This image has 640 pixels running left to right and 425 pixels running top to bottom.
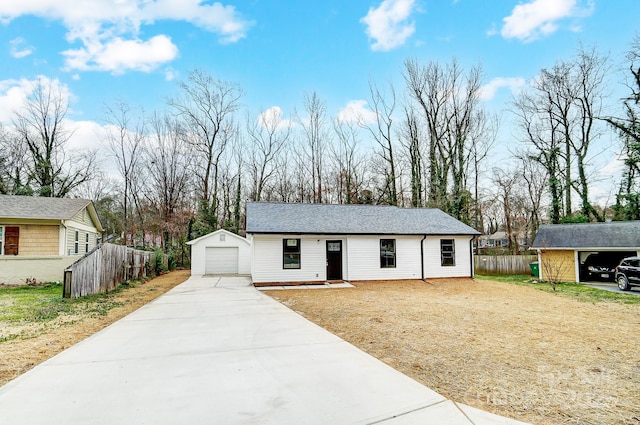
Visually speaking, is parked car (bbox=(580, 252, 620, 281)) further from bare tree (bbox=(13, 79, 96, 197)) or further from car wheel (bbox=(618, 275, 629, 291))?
bare tree (bbox=(13, 79, 96, 197))

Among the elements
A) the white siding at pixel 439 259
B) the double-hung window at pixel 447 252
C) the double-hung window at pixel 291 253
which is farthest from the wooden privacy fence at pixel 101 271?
the double-hung window at pixel 447 252

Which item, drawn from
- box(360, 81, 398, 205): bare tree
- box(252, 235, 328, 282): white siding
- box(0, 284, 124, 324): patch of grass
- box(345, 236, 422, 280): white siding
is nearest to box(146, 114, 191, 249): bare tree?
box(252, 235, 328, 282): white siding

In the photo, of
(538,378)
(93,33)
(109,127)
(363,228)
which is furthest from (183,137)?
(538,378)

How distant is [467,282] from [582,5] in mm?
12013

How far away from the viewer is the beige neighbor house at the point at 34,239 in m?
14.3

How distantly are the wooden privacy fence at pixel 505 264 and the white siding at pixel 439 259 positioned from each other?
5873 mm

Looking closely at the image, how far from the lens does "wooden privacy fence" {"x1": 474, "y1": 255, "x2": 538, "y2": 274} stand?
22547mm

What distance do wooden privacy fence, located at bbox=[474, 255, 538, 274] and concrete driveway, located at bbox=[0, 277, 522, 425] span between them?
66.6 ft

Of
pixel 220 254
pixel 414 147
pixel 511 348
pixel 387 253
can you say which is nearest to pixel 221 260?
pixel 220 254

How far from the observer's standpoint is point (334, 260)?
16484 mm

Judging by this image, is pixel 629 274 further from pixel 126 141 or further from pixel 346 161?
pixel 126 141

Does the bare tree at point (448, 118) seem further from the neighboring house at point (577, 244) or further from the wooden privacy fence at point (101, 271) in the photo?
the wooden privacy fence at point (101, 271)

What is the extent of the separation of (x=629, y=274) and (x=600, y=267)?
455cm

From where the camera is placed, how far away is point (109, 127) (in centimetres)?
2770
